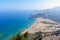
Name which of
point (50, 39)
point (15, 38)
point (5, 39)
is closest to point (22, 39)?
point (15, 38)

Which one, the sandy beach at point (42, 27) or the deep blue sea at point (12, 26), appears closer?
the sandy beach at point (42, 27)

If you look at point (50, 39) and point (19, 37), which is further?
point (50, 39)

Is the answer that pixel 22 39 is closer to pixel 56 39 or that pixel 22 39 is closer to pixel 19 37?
pixel 19 37

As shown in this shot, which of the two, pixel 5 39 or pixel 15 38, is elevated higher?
pixel 5 39

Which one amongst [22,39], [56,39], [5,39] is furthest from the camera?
[5,39]

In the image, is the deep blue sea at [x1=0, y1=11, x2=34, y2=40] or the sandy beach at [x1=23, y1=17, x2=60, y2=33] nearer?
the sandy beach at [x1=23, y1=17, x2=60, y2=33]

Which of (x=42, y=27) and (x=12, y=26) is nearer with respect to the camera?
(x=42, y=27)

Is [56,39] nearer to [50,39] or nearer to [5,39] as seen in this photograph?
[50,39]

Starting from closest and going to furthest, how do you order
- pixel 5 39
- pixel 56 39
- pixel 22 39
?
pixel 22 39 < pixel 56 39 < pixel 5 39

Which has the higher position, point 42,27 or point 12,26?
point 12,26
